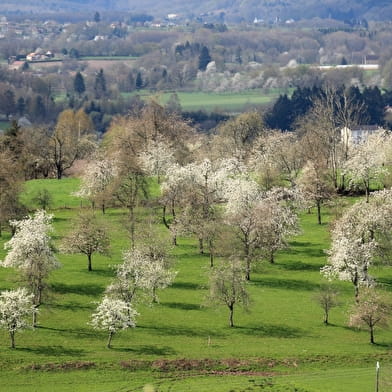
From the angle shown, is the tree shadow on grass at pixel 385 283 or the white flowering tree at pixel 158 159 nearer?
the tree shadow on grass at pixel 385 283

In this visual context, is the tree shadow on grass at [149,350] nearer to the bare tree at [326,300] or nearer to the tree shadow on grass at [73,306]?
the tree shadow on grass at [73,306]

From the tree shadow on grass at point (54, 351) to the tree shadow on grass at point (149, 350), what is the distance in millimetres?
2607

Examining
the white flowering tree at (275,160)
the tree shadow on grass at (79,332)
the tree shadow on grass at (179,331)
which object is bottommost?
the tree shadow on grass at (179,331)

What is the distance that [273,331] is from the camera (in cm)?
6450

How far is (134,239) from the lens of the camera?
7856 cm

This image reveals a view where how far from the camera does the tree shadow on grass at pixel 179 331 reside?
208 feet

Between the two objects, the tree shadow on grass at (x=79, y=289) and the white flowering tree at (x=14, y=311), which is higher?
the white flowering tree at (x=14, y=311)

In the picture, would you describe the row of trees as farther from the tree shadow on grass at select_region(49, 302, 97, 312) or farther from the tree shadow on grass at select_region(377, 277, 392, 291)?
the tree shadow on grass at select_region(377, 277, 392, 291)

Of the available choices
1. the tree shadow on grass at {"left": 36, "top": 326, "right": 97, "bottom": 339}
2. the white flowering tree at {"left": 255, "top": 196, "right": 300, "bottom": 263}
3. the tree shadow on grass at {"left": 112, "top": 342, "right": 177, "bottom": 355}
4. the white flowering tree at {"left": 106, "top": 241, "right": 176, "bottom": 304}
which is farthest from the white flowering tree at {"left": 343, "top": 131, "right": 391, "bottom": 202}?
the tree shadow on grass at {"left": 36, "top": 326, "right": 97, "bottom": 339}

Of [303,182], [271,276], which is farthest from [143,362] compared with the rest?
[303,182]

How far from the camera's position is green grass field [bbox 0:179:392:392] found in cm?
5634

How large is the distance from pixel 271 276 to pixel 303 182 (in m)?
21.7

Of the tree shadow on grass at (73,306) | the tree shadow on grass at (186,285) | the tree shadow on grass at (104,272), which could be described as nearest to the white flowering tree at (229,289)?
the tree shadow on grass at (186,285)

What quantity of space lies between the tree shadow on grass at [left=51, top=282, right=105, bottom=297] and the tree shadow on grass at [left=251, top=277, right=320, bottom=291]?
1316 centimetres
